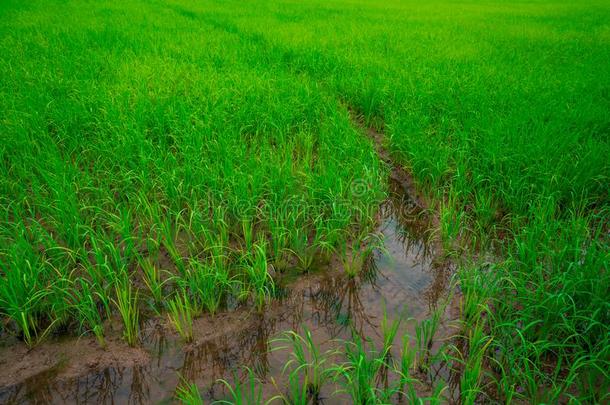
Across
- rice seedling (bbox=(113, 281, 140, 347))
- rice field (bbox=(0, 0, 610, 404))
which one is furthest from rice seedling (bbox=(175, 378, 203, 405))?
rice seedling (bbox=(113, 281, 140, 347))

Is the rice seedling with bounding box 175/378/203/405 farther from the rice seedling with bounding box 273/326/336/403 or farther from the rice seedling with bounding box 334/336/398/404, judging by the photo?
the rice seedling with bounding box 334/336/398/404

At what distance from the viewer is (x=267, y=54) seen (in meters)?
7.96

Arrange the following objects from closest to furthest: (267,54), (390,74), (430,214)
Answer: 1. (430,214)
2. (390,74)
3. (267,54)

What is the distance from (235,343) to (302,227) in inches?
38.7

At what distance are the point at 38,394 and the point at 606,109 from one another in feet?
20.9

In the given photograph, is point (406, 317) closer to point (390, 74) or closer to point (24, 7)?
point (390, 74)

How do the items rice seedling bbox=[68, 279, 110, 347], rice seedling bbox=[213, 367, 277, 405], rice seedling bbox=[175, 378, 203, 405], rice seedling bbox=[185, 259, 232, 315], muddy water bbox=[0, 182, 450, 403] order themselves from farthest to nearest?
rice seedling bbox=[185, 259, 232, 315] → rice seedling bbox=[68, 279, 110, 347] → muddy water bbox=[0, 182, 450, 403] → rice seedling bbox=[213, 367, 277, 405] → rice seedling bbox=[175, 378, 203, 405]

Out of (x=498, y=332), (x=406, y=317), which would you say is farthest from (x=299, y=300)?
(x=498, y=332)

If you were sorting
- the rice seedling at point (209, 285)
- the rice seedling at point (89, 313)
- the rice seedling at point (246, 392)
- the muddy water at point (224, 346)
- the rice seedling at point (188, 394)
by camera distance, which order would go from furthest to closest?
1. the rice seedling at point (209, 285)
2. the rice seedling at point (89, 313)
3. the muddy water at point (224, 346)
4. the rice seedling at point (246, 392)
5. the rice seedling at point (188, 394)

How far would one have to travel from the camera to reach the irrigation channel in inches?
85.1

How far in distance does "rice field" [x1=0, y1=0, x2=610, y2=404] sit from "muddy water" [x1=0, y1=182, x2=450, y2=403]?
1cm

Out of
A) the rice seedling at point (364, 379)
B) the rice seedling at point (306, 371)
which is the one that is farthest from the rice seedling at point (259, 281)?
the rice seedling at point (364, 379)

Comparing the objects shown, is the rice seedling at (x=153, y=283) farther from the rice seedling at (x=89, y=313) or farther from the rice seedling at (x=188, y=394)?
the rice seedling at (x=188, y=394)

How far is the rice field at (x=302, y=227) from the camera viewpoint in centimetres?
223
